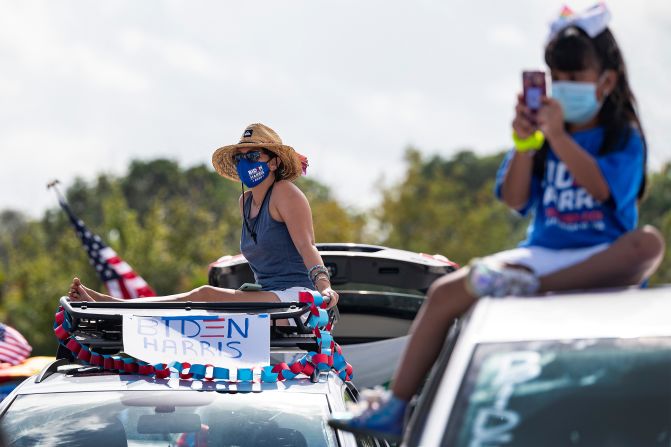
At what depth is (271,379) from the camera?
571 centimetres

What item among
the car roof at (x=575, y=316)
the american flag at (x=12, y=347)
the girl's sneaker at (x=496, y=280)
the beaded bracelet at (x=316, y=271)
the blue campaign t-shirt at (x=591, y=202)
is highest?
the blue campaign t-shirt at (x=591, y=202)

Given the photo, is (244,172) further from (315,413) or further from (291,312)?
(315,413)

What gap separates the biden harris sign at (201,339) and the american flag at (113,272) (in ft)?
24.6

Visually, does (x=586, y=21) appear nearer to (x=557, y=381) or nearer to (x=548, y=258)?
(x=548, y=258)

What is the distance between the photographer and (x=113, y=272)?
1417 cm

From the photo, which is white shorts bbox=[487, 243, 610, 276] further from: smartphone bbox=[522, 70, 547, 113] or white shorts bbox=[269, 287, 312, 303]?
white shorts bbox=[269, 287, 312, 303]

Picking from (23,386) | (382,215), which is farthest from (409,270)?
(382,215)

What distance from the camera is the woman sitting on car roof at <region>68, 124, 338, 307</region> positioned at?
6812 mm

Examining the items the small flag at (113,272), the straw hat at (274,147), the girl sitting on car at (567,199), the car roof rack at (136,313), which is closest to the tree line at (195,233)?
the small flag at (113,272)

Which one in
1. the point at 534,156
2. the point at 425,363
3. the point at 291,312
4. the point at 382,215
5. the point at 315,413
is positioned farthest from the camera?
the point at 382,215

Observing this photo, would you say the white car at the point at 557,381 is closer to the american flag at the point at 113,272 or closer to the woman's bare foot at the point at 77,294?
the woman's bare foot at the point at 77,294

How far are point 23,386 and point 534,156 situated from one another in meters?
2.51

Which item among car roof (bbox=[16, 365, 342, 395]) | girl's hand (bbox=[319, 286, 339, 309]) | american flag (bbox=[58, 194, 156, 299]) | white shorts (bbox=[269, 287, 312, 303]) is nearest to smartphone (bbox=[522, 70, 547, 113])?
car roof (bbox=[16, 365, 342, 395])

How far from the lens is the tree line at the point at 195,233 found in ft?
132
